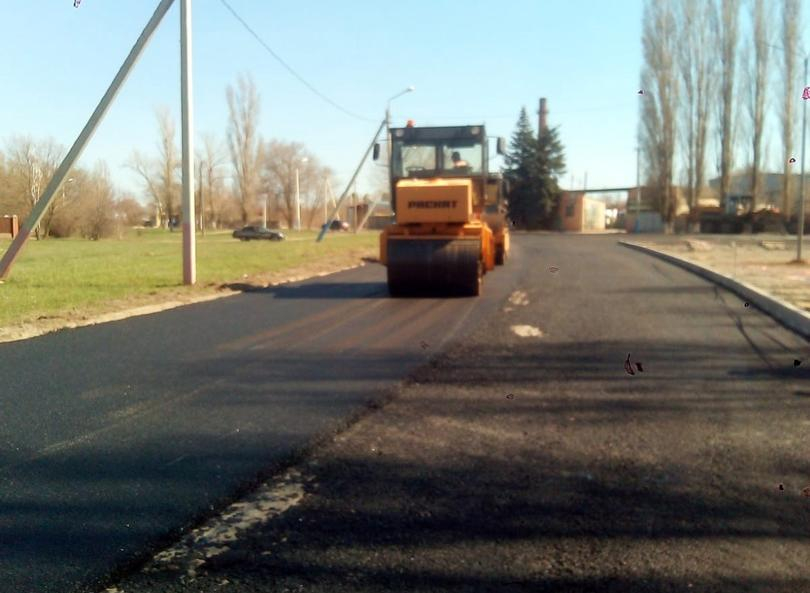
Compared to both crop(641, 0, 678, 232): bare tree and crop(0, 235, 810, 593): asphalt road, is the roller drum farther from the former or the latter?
crop(641, 0, 678, 232): bare tree

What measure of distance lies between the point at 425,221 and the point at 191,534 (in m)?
12.6

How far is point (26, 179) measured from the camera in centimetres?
2061

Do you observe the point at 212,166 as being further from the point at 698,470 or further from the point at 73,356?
the point at 698,470

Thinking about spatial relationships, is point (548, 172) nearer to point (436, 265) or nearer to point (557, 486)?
point (436, 265)

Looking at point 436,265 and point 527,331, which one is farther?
point 436,265

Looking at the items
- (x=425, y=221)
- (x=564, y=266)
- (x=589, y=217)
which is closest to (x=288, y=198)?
(x=589, y=217)

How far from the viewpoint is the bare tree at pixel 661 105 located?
4525 cm

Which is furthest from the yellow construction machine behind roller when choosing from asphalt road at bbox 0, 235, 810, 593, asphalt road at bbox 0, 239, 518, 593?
asphalt road at bbox 0, 235, 810, 593

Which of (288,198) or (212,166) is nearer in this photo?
(212,166)

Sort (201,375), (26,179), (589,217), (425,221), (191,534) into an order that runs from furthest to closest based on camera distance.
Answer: (589,217)
(26,179)
(425,221)
(201,375)
(191,534)

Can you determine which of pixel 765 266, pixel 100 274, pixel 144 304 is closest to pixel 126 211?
pixel 100 274

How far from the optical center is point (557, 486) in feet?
17.4

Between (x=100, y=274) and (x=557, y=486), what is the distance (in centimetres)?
1900

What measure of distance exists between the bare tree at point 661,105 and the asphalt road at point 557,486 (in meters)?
39.3
